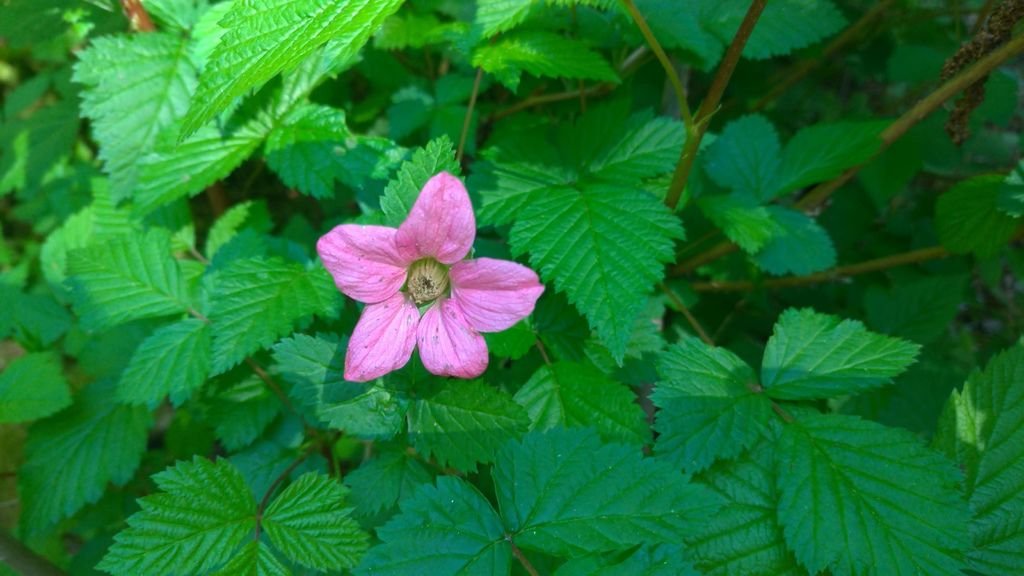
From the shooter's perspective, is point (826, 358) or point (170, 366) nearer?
point (826, 358)

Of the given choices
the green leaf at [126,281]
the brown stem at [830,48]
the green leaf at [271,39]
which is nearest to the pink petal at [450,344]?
the green leaf at [271,39]

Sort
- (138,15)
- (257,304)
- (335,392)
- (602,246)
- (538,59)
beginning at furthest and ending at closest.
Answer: (138,15), (538,59), (257,304), (602,246), (335,392)

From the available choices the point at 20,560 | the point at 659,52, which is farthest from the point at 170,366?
the point at 659,52

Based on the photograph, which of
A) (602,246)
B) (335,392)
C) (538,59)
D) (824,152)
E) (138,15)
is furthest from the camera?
(138,15)

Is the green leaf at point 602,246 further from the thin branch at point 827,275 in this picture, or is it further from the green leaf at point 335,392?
the thin branch at point 827,275

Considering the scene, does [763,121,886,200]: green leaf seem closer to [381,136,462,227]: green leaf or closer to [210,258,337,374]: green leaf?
[381,136,462,227]: green leaf

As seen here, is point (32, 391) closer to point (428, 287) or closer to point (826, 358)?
point (428, 287)
